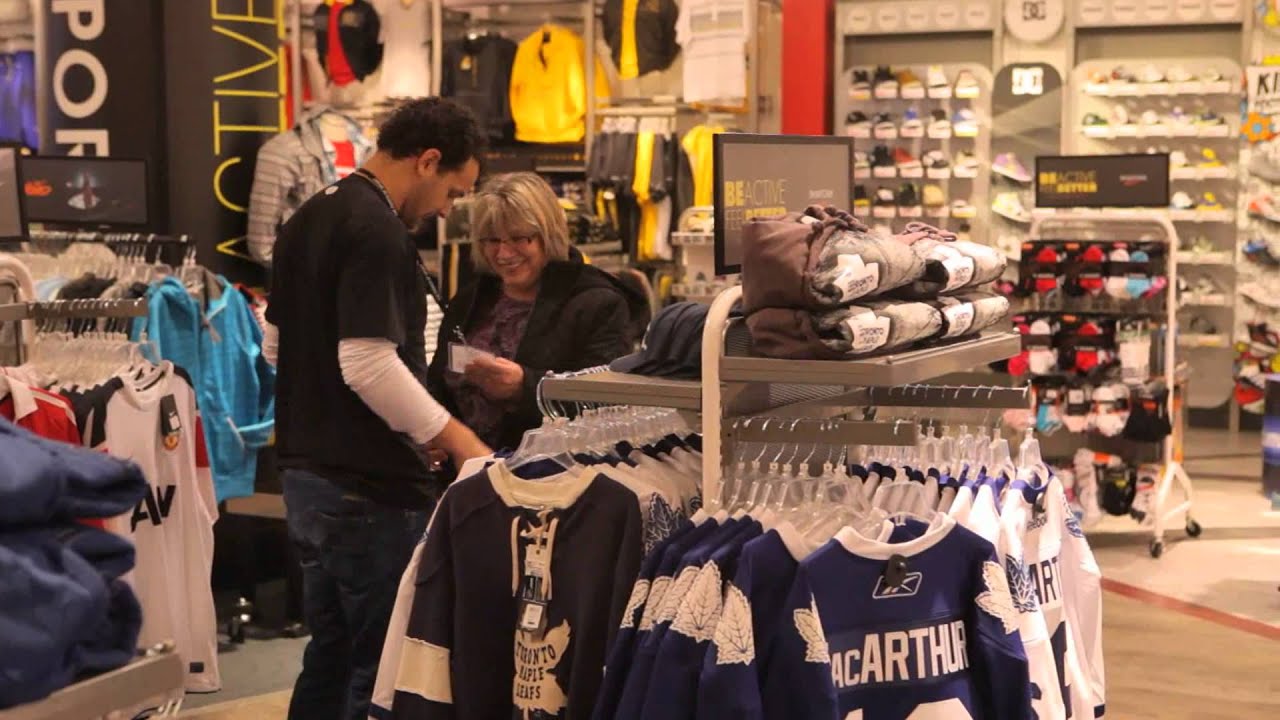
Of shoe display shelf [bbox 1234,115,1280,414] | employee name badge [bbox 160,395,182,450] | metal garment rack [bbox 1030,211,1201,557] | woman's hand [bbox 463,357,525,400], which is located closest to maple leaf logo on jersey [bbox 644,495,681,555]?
woman's hand [bbox 463,357,525,400]

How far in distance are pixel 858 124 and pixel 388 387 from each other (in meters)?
7.81

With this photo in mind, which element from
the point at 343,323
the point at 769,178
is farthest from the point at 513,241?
the point at 769,178

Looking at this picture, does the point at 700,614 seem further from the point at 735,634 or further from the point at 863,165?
the point at 863,165

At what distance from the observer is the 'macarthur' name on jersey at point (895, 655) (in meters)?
2.21

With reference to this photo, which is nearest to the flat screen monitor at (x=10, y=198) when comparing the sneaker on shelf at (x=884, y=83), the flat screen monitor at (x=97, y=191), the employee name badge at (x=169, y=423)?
the employee name badge at (x=169, y=423)

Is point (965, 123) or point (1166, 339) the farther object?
point (965, 123)

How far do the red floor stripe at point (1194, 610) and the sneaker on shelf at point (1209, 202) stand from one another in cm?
445

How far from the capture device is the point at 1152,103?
34.2 ft

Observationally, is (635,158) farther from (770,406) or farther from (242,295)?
(770,406)

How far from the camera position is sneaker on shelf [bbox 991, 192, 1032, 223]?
10477mm

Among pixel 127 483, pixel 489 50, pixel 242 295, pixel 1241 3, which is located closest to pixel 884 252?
pixel 127 483

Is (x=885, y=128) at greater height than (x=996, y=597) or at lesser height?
greater

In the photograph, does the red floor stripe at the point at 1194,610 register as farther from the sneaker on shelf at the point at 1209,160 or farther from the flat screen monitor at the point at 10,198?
the sneaker on shelf at the point at 1209,160

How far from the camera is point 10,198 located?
369 centimetres
